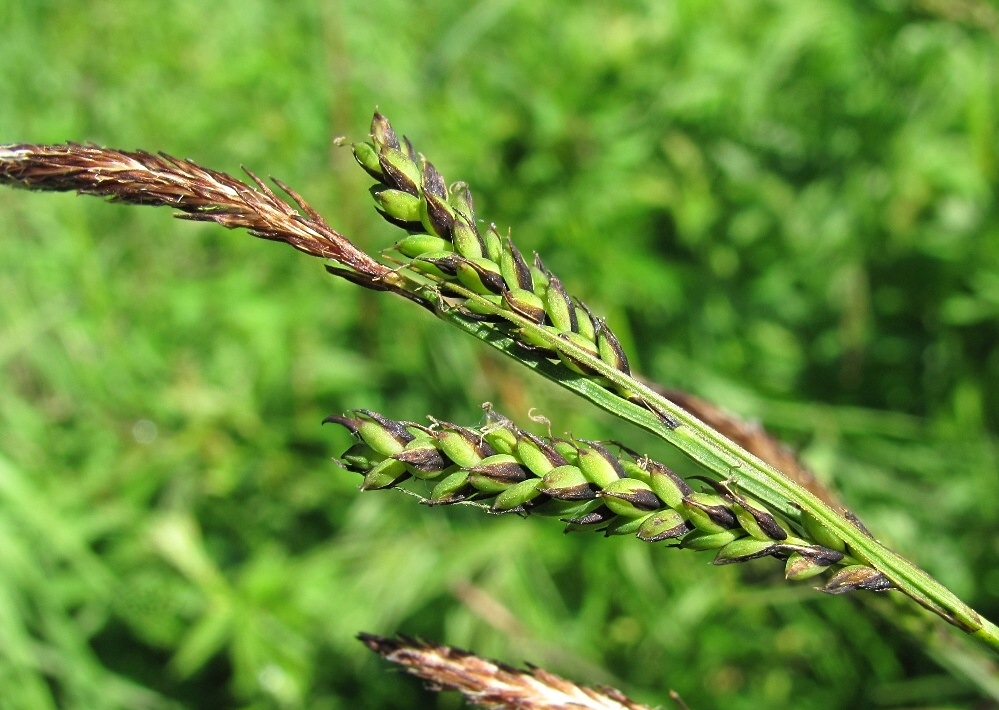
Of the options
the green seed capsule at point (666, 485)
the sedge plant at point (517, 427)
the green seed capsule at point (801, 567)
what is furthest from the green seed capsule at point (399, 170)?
the green seed capsule at point (801, 567)

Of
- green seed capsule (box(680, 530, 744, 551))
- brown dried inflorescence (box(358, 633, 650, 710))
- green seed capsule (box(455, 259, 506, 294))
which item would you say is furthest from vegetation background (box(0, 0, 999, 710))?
green seed capsule (box(455, 259, 506, 294))

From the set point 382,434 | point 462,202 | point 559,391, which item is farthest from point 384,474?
point 559,391

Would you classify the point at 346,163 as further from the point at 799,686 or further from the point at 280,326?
the point at 799,686

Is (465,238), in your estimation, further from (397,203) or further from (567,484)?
→ (567,484)

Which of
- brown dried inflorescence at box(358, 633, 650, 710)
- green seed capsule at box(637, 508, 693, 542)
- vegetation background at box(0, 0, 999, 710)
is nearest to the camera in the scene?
green seed capsule at box(637, 508, 693, 542)

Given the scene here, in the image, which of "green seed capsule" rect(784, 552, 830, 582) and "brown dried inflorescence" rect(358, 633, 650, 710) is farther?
"brown dried inflorescence" rect(358, 633, 650, 710)

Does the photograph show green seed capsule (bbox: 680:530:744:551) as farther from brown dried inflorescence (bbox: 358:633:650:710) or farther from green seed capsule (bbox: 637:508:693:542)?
brown dried inflorescence (bbox: 358:633:650:710)

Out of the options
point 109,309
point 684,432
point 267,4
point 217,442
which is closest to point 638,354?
point 217,442
